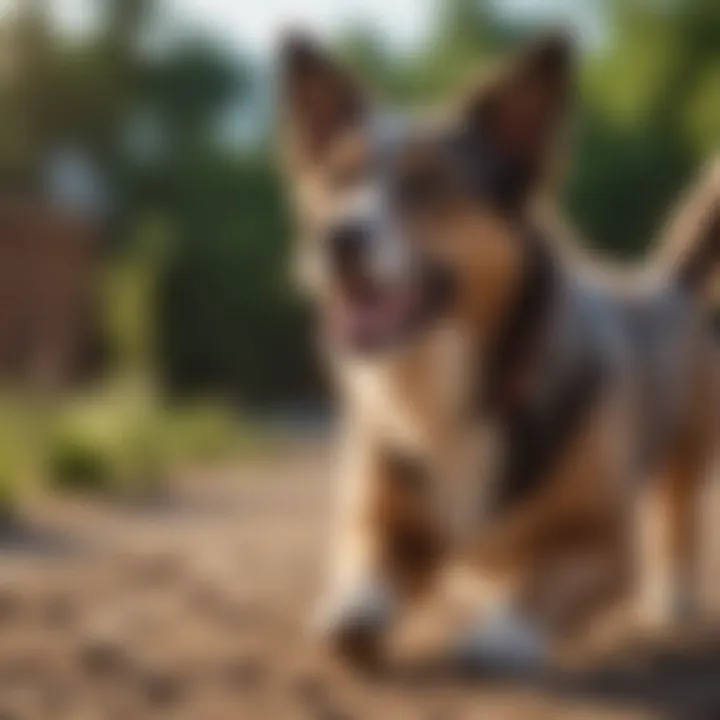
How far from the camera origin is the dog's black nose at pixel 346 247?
69.5 inches

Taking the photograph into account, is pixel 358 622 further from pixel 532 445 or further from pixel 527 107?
pixel 527 107

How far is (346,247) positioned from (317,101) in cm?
27

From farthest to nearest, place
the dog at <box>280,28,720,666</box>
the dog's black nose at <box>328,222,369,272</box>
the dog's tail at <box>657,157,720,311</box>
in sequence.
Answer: the dog's tail at <box>657,157,720,311</box>, the dog at <box>280,28,720,666</box>, the dog's black nose at <box>328,222,369,272</box>

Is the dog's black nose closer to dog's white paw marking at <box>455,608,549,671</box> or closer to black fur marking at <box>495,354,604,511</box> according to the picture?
black fur marking at <box>495,354,604,511</box>

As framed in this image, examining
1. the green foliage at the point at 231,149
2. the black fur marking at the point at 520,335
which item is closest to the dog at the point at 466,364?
the black fur marking at the point at 520,335

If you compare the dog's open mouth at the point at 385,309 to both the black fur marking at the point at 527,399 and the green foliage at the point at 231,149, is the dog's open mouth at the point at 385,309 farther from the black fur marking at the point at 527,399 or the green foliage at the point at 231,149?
the green foliage at the point at 231,149

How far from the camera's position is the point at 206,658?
172 cm

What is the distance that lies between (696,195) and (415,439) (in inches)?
29.4

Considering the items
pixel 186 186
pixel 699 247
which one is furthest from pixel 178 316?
pixel 699 247

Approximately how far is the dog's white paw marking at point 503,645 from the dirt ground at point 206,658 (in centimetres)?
5

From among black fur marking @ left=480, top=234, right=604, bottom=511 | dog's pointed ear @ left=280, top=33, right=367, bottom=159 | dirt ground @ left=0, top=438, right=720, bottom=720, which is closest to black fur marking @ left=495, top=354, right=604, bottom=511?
black fur marking @ left=480, top=234, right=604, bottom=511

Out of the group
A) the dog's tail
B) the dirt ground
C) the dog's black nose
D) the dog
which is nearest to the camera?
the dirt ground

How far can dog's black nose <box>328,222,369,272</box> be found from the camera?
5.79 feet

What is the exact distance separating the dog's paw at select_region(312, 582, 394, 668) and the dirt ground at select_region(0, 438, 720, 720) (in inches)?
1.2
